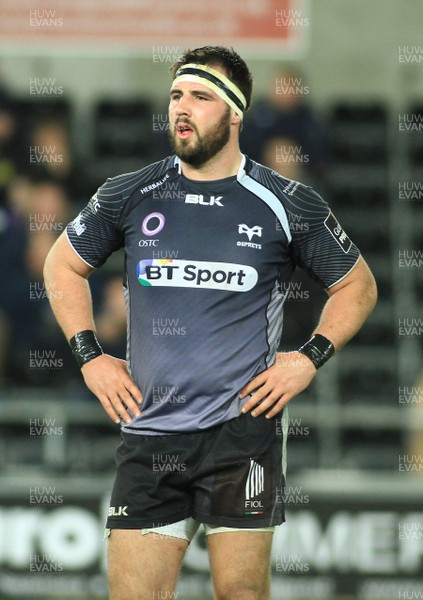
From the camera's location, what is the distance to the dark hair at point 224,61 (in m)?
5.22

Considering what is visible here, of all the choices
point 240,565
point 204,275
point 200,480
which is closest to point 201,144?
point 204,275

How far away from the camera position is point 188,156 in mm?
5117

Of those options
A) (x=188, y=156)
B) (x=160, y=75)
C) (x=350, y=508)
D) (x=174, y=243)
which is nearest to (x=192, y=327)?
(x=174, y=243)

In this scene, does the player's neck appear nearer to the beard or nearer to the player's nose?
the beard

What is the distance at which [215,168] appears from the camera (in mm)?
5215

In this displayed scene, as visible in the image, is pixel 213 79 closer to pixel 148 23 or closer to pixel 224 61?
pixel 224 61

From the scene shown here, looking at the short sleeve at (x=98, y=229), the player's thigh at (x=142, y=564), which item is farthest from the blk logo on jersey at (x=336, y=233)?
the player's thigh at (x=142, y=564)

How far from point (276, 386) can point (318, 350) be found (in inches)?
10.5

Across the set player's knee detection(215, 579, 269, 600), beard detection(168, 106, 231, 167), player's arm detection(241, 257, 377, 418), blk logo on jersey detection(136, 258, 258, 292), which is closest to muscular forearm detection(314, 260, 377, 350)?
player's arm detection(241, 257, 377, 418)

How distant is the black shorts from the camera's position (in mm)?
4969

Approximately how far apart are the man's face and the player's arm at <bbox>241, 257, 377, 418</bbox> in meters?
0.71

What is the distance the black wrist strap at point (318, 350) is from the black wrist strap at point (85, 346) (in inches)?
30.8

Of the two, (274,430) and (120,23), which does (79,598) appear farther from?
(120,23)

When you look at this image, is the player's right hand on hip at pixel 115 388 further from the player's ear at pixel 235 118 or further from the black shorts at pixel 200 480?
the player's ear at pixel 235 118
